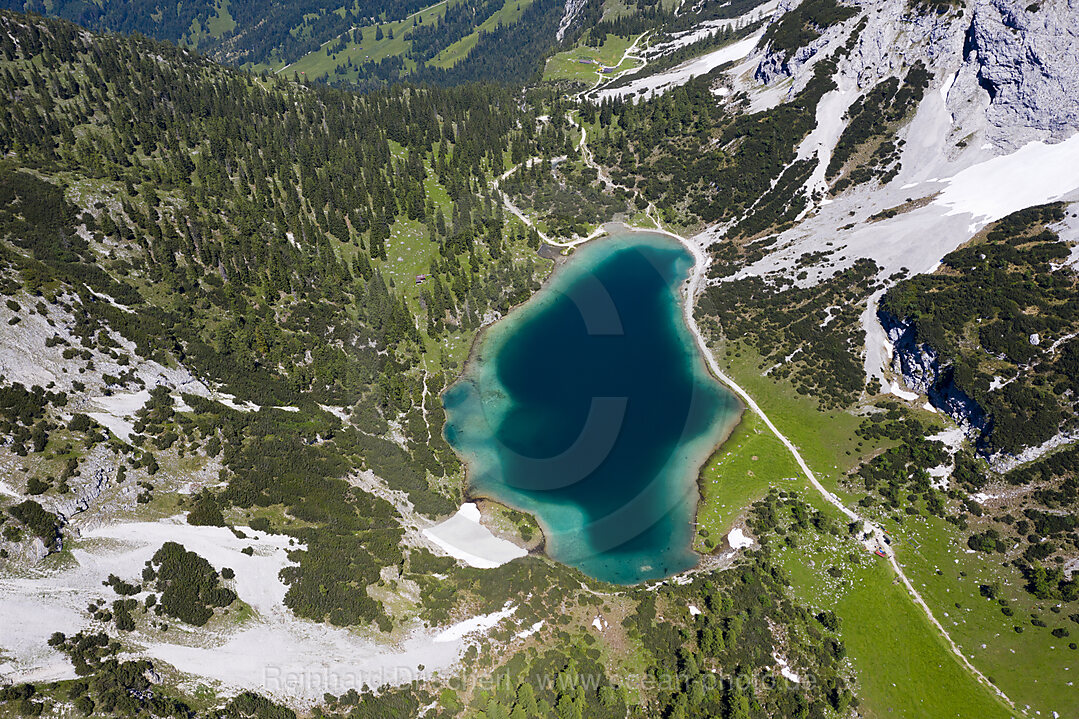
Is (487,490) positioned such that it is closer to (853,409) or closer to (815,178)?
(853,409)

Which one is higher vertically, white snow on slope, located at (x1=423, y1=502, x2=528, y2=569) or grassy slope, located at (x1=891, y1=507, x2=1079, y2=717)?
white snow on slope, located at (x1=423, y1=502, x2=528, y2=569)

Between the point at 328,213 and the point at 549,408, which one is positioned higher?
the point at 328,213

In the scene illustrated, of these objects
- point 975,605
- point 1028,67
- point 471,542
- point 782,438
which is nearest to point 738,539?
point 782,438

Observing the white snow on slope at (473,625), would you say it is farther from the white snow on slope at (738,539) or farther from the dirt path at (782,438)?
the dirt path at (782,438)

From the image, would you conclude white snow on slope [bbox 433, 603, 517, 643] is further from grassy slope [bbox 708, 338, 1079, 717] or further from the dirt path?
the dirt path

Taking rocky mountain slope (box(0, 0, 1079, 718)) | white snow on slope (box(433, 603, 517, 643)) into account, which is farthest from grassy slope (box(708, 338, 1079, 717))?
white snow on slope (box(433, 603, 517, 643))

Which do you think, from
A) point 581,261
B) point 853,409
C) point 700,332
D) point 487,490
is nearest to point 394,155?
point 581,261

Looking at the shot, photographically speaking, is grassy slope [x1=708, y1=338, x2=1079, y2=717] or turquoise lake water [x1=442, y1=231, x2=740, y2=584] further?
turquoise lake water [x1=442, y1=231, x2=740, y2=584]
